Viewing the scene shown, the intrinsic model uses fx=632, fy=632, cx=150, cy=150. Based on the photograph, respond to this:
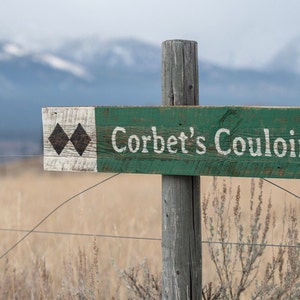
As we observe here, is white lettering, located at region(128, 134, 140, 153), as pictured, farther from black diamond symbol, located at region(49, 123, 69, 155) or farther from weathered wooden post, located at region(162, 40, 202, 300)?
black diamond symbol, located at region(49, 123, 69, 155)

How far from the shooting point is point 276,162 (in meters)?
2.61

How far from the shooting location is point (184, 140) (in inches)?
106

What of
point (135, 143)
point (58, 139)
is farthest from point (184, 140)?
point (58, 139)

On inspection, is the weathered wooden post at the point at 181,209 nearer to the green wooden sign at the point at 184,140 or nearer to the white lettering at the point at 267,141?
the green wooden sign at the point at 184,140

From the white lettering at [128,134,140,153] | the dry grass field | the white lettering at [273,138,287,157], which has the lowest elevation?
the dry grass field

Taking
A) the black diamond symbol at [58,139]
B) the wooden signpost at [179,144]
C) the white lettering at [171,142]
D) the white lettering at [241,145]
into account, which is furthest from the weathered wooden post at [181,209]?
the black diamond symbol at [58,139]

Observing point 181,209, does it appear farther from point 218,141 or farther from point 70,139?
point 70,139

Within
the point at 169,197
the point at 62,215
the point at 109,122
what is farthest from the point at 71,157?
the point at 62,215

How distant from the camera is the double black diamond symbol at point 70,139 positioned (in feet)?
9.61

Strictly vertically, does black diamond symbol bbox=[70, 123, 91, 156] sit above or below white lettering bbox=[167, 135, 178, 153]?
above

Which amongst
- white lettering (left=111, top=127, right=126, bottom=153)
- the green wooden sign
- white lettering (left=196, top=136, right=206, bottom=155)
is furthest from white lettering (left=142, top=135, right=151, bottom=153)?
white lettering (left=196, top=136, right=206, bottom=155)

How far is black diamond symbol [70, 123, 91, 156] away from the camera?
2.92 m

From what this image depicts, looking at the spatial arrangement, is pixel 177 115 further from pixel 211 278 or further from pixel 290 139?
pixel 211 278

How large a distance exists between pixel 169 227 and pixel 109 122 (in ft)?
1.79
